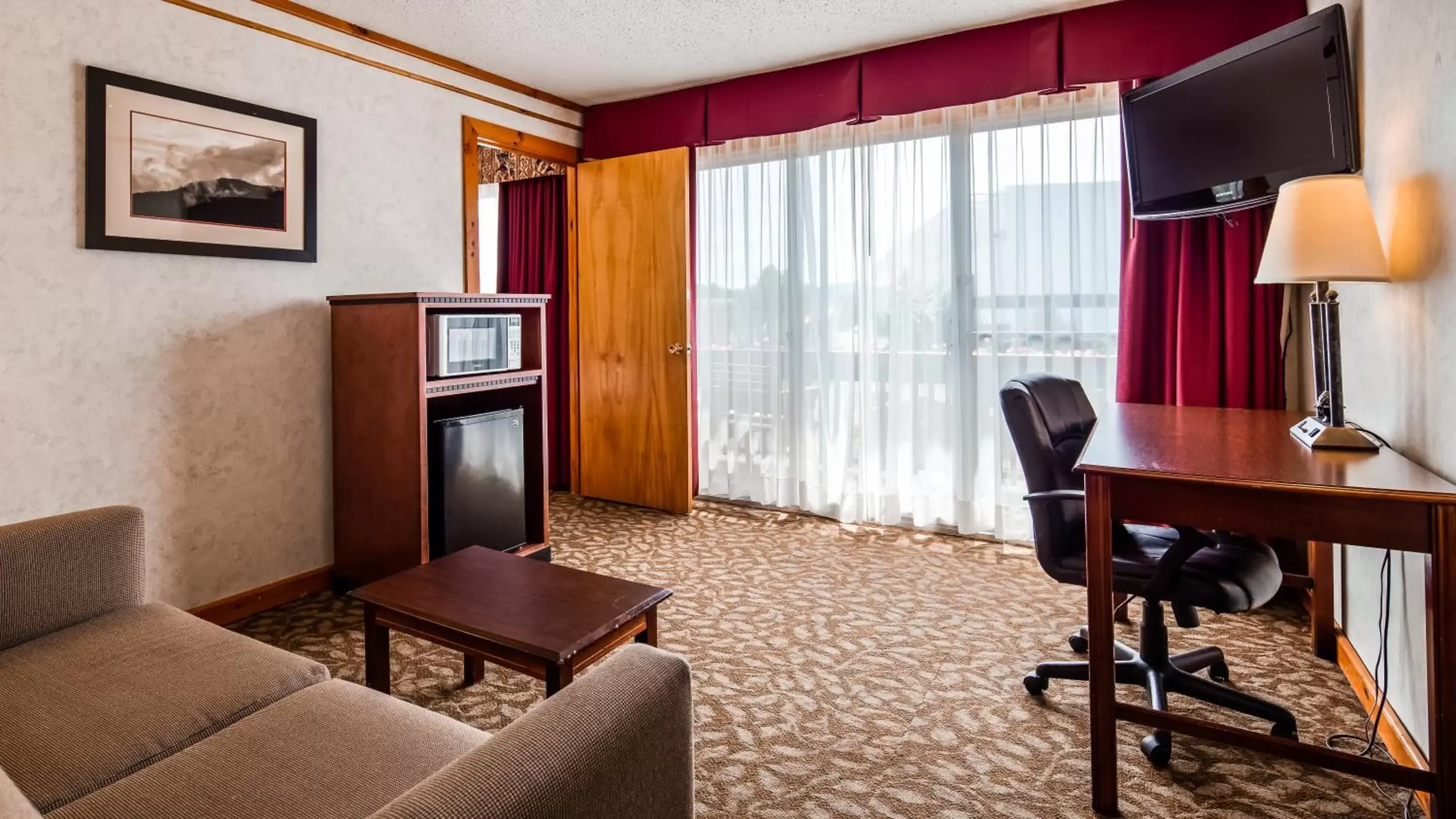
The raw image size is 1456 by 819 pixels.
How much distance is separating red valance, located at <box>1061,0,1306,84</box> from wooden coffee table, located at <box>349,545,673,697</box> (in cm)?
309

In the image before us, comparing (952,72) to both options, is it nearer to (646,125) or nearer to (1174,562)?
(646,125)

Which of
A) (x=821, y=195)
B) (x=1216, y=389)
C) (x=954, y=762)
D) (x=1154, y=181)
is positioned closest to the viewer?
(x=954, y=762)

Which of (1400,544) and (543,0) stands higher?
(543,0)

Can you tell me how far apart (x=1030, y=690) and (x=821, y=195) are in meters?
2.90

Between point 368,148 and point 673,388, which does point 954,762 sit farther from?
point 368,148

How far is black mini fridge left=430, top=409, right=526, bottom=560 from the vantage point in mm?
3084

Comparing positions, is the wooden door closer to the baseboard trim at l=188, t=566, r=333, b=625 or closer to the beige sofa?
the baseboard trim at l=188, t=566, r=333, b=625

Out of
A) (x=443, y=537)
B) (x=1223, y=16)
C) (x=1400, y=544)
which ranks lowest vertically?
(x=443, y=537)

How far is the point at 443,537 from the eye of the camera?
122 inches

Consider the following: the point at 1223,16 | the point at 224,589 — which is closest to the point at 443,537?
the point at 224,589

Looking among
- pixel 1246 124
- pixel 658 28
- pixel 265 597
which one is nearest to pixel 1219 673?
pixel 1246 124

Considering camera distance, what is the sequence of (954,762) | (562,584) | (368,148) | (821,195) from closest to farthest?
(954,762), (562,584), (368,148), (821,195)

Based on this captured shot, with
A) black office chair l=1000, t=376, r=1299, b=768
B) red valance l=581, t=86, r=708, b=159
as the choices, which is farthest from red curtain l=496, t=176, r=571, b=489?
black office chair l=1000, t=376, r=1299, b=768

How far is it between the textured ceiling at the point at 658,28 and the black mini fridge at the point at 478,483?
1.86m
